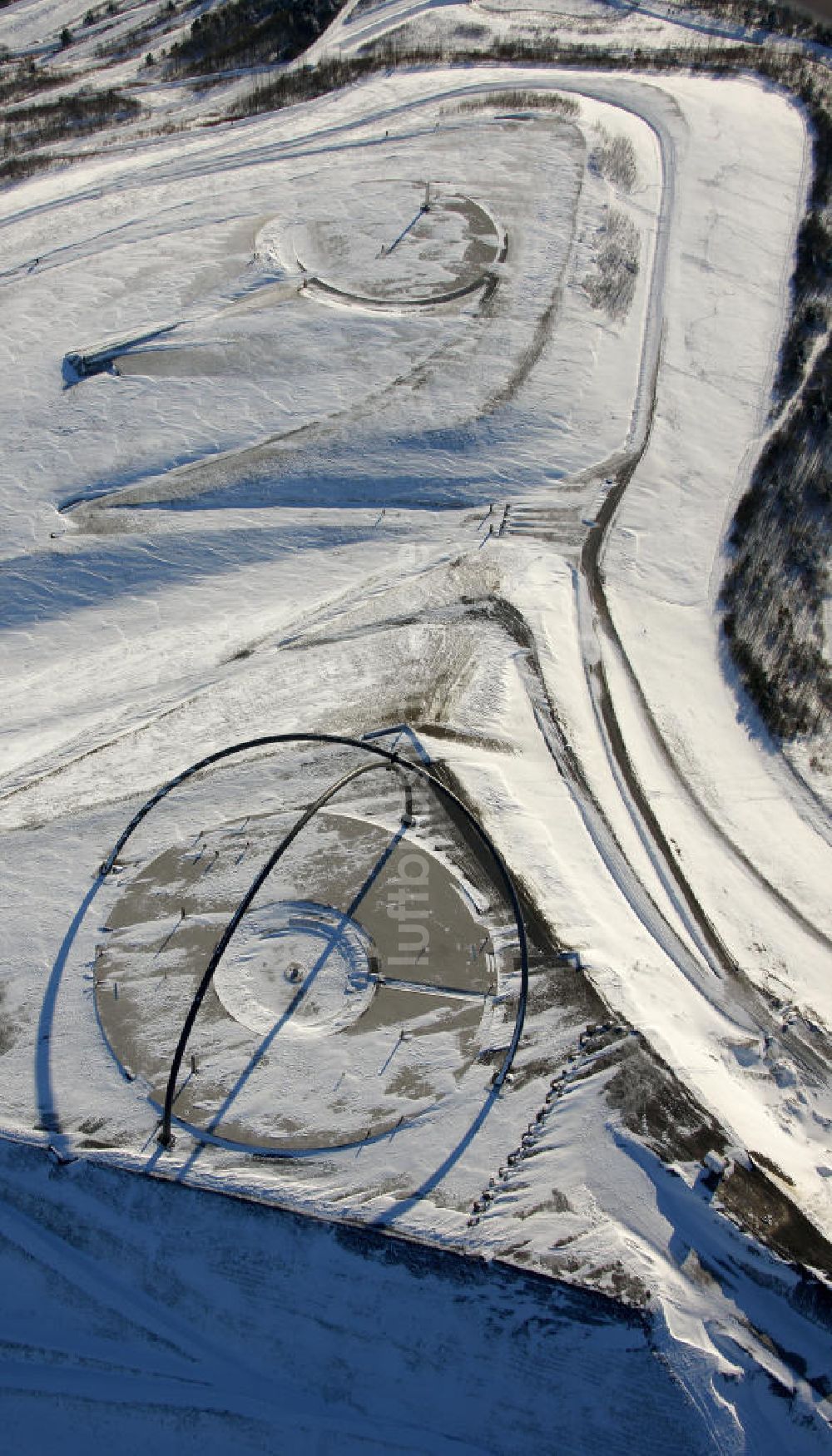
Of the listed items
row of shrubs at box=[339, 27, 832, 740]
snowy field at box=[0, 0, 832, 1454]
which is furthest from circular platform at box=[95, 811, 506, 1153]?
row of shrubs at box=[339, 27, 832, 740]

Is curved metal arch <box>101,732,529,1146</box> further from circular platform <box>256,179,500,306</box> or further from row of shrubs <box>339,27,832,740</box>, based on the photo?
circular platform <box>256,179,500,306</box>

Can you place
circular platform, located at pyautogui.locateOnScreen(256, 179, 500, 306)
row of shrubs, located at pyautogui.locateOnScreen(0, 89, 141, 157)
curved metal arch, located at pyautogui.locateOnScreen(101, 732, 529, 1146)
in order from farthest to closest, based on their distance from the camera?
row of shrubs, located at pyautogui.locateOnScreen(0, 89, 141, 157) < circular platform, located at pyautogui.locateOnScreen(256, 179, 500, 306) < curved metal arch, located at pyautogui.locateOnScreen(101, 732, 529, 1146)

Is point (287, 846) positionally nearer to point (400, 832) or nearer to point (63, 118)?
point (400, 832)

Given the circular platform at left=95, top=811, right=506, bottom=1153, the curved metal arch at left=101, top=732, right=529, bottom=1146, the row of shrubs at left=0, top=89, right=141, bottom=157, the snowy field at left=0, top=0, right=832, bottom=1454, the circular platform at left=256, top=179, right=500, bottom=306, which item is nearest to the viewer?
the snowy field at left=0, top=0, right=832, bottom=1454

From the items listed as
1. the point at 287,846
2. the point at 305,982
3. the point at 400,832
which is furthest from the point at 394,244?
the point at 305,982

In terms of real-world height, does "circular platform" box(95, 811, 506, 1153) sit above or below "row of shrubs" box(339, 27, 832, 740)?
below

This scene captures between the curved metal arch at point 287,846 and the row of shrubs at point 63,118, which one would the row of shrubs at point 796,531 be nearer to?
the curved metal arch at point 287,846

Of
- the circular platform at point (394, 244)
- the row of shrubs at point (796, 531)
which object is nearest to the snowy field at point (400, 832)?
the circular platform at point (394, 244)

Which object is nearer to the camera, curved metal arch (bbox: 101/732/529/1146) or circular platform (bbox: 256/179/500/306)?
Answer: curved metal arch (bbox: 101/732/529/1146)

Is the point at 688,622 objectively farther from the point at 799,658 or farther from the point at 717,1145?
the point at 717,1145
